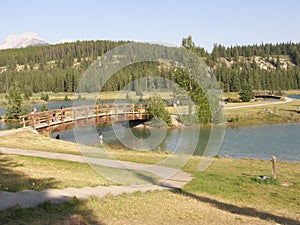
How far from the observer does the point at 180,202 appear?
1254 centimetres

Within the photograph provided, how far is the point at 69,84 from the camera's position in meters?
164

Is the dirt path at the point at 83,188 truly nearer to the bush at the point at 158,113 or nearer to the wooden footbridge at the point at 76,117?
the wooden footbridge at the point at 76,117

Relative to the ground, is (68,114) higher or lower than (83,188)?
higher

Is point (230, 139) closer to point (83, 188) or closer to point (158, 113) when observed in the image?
point (158, 113)

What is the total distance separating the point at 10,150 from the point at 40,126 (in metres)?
10.2

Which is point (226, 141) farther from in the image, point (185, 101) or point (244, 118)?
point (244, 118)

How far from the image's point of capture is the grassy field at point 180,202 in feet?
33.0

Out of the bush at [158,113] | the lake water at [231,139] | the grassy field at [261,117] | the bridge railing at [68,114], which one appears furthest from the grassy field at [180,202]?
the grassy field at [261,117]

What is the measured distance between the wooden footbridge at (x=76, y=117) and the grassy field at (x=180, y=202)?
13524 millimetres

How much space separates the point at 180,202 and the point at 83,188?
3625 mm

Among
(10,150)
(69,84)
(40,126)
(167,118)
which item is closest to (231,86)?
(69,84)

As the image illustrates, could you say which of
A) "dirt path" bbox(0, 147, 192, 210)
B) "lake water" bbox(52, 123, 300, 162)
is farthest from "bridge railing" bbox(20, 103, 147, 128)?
"dirt path" bbox(0, 147, 192, 210)

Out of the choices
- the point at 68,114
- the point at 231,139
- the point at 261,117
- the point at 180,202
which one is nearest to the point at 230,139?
the point at 231,139

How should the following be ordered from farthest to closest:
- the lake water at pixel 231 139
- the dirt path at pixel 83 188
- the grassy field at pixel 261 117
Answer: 1. the grassy field at pixel 261 117
2. the lake water at pixel 231 139
3. the dirt path at pixel 83 188
